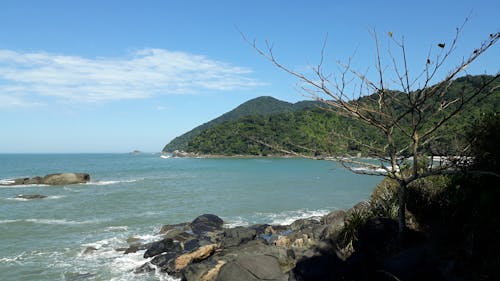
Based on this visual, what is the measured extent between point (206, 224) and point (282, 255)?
32.0ft

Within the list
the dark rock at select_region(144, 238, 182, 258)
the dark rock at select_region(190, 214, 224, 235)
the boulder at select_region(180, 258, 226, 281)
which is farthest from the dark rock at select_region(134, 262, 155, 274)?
the dark rock at select_region(190, 214, 224, 235)

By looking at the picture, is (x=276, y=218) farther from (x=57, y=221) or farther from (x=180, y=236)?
(x=57, y=221)

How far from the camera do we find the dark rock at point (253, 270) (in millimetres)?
9758

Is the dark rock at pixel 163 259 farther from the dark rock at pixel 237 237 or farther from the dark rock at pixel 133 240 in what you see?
the dark rock at pixel 133 240

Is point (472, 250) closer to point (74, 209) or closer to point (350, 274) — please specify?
point (350, 274)

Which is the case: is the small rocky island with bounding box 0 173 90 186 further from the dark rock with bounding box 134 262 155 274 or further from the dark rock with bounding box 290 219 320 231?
the dark rock with bounding box 134 262 155 274

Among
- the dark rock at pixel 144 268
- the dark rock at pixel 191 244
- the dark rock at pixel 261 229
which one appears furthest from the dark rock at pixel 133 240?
the dark rock at pixel 261 229

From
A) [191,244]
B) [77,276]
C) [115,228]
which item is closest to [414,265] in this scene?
[191,244]

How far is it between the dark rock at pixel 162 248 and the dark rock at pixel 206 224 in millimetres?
3295

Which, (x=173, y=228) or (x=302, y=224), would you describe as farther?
(x=173, y=228)

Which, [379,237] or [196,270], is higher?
[379,237]

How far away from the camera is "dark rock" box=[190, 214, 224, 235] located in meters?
19.6

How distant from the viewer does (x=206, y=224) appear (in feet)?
66.5

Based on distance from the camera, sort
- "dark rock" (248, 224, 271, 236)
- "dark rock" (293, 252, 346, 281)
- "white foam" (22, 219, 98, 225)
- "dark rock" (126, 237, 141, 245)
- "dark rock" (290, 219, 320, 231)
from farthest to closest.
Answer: "white foam" (22, 219, 98, 225) < "dark rock" (290, 219, 320, 231) < "dark rock" (248, 224, 271, 236) < "dark rock" (126, 237, 141, 245) < "dark rock" (293, 252, 346, 281)
